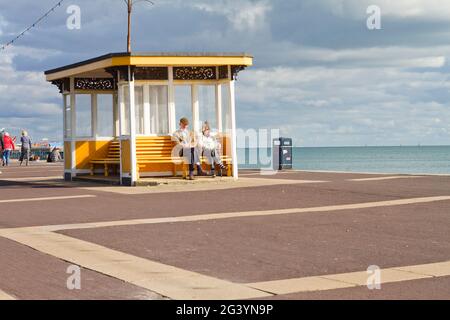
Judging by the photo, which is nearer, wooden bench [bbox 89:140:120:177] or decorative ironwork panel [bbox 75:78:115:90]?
wooden bench [bbox 89:140:120:177]

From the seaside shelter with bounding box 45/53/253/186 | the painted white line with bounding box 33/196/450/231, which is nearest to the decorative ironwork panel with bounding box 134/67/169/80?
the seaside shelter with bounding box 45/53/253/186

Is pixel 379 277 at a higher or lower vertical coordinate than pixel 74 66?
lower

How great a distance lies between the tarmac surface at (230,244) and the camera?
8.54 metres

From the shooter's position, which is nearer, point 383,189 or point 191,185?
point 383,189

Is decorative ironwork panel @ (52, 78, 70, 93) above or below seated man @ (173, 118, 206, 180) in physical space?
above

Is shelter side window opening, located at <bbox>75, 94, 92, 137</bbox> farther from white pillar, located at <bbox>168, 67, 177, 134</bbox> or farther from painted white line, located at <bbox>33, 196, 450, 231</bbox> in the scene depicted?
painted white line, located at <bbox>33, 196, 450, 231</bbox>

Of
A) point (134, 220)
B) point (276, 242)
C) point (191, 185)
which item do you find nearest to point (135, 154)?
point (191, 185)

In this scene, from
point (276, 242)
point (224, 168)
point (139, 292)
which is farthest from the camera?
point (224, 168)

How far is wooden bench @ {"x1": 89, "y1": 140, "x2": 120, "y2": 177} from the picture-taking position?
26.8 metres

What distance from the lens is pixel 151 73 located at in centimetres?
2445

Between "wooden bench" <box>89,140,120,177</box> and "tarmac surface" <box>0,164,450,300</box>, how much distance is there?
21.8 ft
